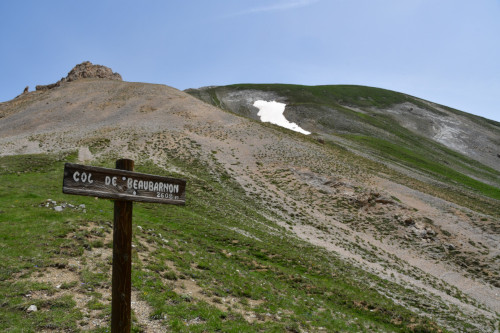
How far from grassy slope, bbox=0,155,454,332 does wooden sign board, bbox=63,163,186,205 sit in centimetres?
551

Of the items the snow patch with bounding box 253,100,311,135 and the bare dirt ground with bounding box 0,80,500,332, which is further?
the snow patch with bounding box 253,100,311,135

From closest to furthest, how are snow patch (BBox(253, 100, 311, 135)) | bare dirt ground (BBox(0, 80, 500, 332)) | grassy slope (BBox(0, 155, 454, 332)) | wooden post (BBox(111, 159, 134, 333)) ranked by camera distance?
wooden post (BBox(111, 159, 134, 333)) → grassy slope (BBox(0, 155, 454, 332)) → bare dirt ground (BBox(0, 80, 500, 332)) → snow patch (BBox(253, 100, 311, 135))

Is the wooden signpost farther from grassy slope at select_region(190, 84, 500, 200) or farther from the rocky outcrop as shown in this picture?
the rocky outcrop

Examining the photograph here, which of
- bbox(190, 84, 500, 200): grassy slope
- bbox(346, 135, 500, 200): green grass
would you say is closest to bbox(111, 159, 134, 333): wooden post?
bbox(190, 84, 500, 200): grassy slope

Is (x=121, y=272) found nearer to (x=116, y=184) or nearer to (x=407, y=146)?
(x=116, y=184)

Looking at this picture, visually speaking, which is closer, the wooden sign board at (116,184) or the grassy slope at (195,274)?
the wooden sign board at (116,184)

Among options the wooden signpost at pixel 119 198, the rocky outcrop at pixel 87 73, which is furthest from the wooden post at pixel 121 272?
the rocky outcrop at pixel 87 73

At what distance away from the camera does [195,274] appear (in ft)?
49.8

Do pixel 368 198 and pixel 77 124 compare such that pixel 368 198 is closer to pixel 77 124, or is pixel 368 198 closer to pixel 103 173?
pixel 103 173

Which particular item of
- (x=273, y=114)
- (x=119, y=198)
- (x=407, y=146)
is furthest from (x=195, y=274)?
(x=273, y=114)

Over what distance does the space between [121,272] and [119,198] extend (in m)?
1.55

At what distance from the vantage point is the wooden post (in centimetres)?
A: 616

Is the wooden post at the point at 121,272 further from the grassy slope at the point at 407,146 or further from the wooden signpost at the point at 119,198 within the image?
the grassy slope at the point at 407,146

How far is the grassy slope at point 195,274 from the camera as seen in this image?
1063 cm
